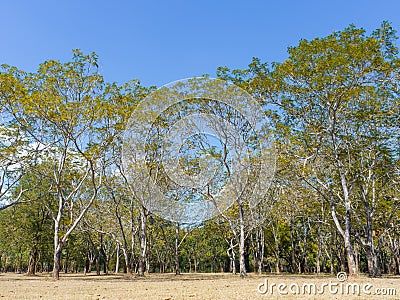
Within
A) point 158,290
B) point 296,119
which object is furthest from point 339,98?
point 158,290

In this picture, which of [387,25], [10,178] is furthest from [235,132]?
[10,178]

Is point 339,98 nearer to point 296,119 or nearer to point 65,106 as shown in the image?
point 296,119

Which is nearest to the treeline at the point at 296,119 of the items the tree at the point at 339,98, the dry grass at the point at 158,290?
the tree at the point at 339,98

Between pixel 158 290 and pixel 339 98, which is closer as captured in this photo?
pixel 158 290

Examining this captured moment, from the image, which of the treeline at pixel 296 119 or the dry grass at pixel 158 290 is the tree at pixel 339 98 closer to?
the treeline at pixel 296 119

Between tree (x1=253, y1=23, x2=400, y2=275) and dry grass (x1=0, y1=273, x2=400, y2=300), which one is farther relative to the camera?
tree (x1=253, y1=23, x2=400, y2=275)

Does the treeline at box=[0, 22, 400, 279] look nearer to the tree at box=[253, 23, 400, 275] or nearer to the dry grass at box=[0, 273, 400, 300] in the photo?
the tree at box=[253, 23, 400, 275]

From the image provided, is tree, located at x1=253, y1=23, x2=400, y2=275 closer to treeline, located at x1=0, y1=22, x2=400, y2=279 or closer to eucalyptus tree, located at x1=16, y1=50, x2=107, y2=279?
treeline, located at x1=0, y1=22, x2=400, y2=279

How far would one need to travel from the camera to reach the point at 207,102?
19.4 m

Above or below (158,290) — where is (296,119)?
above

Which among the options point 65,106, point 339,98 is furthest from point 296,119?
point 65,106

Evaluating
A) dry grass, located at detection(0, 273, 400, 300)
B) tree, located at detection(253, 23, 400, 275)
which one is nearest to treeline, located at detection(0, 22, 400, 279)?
tree, located at detection(253, 23, 400, 275)

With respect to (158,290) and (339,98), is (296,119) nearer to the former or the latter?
(339,98)

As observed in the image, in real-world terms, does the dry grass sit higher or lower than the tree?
lower
